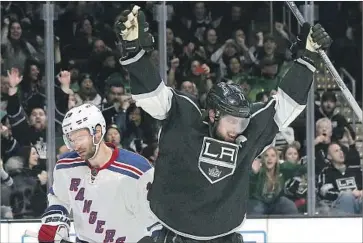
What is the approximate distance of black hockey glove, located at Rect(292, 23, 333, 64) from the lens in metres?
3.62

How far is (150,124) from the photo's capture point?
22.5 ft

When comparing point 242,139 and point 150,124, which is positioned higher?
point 242,139

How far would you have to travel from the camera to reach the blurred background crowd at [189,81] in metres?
6.73

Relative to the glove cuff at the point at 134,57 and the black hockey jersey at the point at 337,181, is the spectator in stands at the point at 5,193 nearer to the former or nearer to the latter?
the black hockey jersey at the point at 337,181

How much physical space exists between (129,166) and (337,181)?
2908mm

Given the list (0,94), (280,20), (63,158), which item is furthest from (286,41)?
(63,158)

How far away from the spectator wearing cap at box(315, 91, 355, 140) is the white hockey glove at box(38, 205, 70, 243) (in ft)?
10.0

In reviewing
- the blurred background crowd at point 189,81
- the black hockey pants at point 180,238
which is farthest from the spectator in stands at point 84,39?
the black hockey pants at point 180,238

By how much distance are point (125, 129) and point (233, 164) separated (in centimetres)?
316

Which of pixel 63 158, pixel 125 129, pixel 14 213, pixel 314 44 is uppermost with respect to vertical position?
pixel 314 44

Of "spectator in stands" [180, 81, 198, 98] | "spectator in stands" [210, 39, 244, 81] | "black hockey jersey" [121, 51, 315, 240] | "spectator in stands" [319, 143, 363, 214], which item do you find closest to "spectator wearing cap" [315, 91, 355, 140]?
"spectator in stands" [319, 143, 363, 214]

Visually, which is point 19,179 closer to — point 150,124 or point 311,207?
point 150,124

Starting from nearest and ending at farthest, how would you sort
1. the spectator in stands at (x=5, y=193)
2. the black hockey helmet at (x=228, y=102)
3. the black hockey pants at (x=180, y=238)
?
the black hockey helmet at (x=228, y=102) < the black hockey pants at (x=180, y=238) < the spectator in stands at (x=5, y=193)

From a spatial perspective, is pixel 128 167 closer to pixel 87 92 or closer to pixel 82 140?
pixel 82 140
